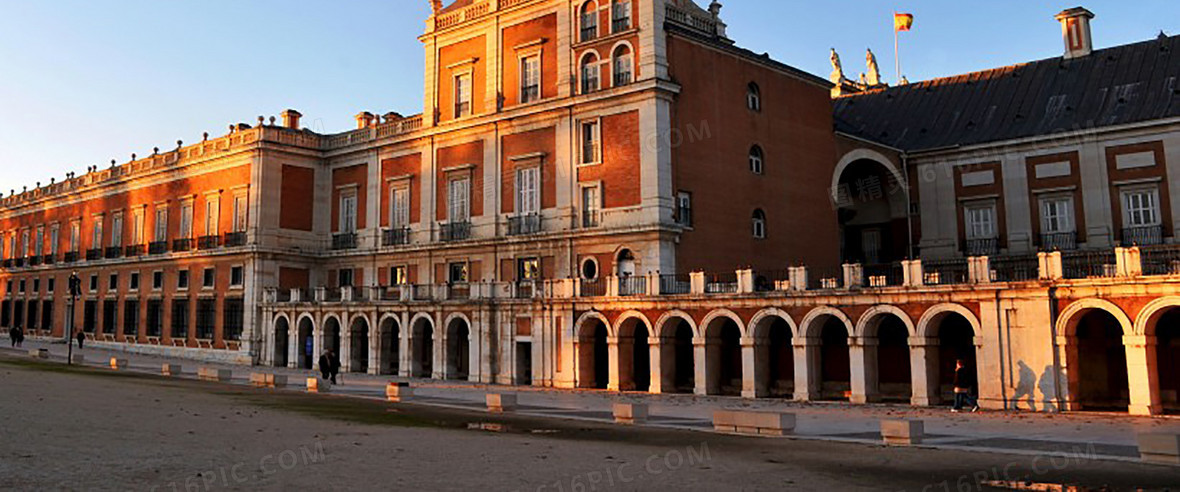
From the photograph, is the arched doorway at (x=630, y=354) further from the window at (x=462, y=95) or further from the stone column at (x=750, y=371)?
the window at (x=462, y=95)

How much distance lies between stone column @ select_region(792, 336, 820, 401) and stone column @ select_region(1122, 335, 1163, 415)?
9.32 metres

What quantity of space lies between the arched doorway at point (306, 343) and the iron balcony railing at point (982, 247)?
113 feet

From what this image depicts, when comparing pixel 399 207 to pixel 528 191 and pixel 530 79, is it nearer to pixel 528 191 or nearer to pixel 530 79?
pixel 528 191

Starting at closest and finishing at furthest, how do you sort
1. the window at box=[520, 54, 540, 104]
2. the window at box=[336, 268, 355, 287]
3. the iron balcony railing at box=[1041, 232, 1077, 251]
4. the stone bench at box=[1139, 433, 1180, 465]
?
the stone bench at box=[1139, 433, 1180, 465], the window at box=[520, 54, 540, 104], the iron balcony railing at box=[1041, 232, 1077, 251], the window at box=[336, 268, 355, 287]

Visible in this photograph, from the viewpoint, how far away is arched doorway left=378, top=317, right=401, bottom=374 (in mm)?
44750

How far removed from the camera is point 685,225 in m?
38.5

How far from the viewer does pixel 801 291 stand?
31078 millimetres

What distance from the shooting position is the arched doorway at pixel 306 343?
49.1 meters

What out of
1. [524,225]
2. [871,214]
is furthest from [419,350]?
[871,214]

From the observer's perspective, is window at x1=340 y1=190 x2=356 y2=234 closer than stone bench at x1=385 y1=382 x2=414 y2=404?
No

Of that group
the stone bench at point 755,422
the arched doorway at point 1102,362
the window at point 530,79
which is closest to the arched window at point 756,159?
the window at point 530,79

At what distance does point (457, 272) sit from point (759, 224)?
15.1 metres

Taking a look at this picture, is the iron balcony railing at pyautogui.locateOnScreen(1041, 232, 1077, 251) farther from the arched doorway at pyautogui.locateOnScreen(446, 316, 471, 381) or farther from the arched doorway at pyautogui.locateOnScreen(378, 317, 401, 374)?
the arched doorway at pyautogui.locateOnScreen(378, 317, 401, 374)

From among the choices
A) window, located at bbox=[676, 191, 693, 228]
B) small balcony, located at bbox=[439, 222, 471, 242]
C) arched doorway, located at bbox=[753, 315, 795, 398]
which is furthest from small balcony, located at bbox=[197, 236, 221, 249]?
arched doorway, located at bbox=[753, 315, 795, 398]
